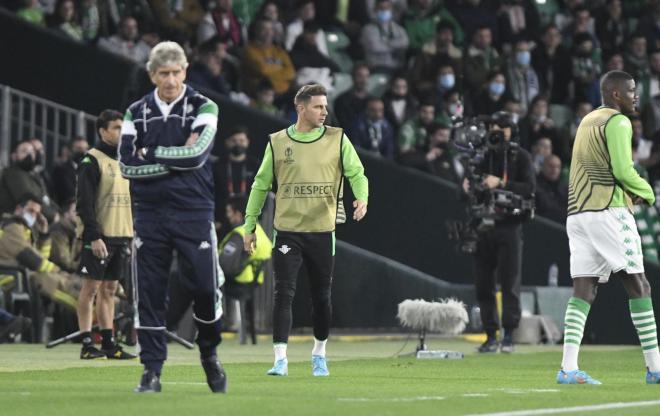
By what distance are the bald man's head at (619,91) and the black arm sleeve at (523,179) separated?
5.66 m

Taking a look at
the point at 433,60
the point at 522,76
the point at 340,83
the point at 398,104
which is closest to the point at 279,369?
the point at 398,104

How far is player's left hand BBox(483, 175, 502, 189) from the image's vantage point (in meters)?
17.8

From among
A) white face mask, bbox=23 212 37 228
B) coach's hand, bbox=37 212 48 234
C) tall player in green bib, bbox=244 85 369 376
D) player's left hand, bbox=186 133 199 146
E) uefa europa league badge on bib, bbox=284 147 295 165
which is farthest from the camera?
coach's hand, bbox=37 212 48 234

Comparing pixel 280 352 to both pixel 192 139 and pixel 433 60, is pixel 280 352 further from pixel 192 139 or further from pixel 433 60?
pixel 433 60

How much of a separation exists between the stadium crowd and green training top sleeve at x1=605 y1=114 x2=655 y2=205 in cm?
890

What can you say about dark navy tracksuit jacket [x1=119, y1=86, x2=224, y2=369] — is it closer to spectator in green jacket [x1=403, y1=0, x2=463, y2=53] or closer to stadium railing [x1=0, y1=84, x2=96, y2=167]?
stadium railing [x1=0, y1=84, x2=96, y2=167]

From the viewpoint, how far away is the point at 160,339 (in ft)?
33.3

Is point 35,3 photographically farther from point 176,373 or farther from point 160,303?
point 160,303

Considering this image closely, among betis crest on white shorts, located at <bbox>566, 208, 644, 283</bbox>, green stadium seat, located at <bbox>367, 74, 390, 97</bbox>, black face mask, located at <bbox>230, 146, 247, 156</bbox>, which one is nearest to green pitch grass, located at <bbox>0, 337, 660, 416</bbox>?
betis crest on white shorts, located at <bbox>566, 208, 644, 283</bbox>

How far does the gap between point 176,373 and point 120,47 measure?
10011 millimetres

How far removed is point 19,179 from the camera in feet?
65.2

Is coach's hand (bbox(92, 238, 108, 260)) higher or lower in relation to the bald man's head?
lower

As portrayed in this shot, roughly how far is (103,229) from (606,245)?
5.68 m

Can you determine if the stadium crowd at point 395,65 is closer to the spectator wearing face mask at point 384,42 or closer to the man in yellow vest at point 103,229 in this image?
the spectator wearing face mask at point 384,42
